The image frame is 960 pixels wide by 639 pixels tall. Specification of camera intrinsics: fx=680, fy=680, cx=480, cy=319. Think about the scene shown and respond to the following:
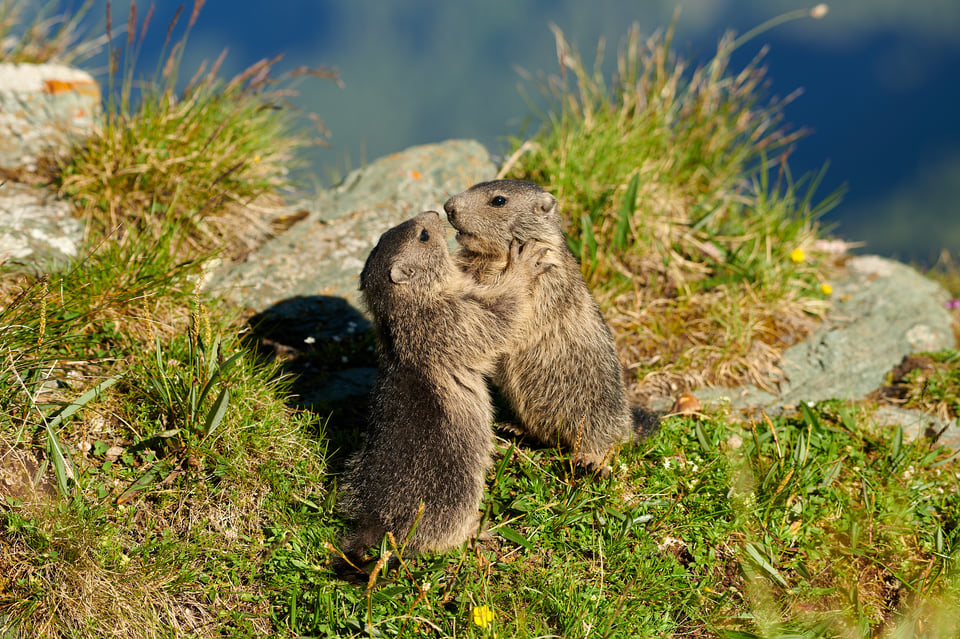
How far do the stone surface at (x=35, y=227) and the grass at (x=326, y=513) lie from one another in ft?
2.11

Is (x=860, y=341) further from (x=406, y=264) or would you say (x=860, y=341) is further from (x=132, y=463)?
(x=132, y=463)

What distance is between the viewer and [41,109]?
9.05 metres

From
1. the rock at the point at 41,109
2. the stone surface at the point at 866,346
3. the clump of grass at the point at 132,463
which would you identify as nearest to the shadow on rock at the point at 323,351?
the clump of grass at the point at 132,463

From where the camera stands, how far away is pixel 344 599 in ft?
14.2

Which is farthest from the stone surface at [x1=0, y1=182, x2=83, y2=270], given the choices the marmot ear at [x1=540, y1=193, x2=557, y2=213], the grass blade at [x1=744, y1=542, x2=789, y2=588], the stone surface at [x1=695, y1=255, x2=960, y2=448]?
the stone surface at [x1=695, y1=255, x2=960, y2=448]

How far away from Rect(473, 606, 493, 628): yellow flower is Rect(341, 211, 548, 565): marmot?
2.16ft

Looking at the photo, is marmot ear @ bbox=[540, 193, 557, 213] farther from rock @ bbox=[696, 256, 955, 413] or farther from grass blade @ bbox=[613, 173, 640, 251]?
rock @ bbox=[696, 256, 955, 413]

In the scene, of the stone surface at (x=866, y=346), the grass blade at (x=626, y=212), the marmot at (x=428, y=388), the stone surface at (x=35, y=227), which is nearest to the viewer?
the marmot at (x=428, y=388)

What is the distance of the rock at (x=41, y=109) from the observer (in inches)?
331

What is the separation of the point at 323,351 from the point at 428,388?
8.87 feet

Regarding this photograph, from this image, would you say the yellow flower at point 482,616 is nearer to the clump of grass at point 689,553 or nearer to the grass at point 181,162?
the clump of grass at point 689,553

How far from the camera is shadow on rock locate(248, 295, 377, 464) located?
6168 mm

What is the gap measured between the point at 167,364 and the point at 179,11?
11.8 feet

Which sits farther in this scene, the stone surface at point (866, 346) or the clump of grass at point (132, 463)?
the stone surface at point (866, 346)
